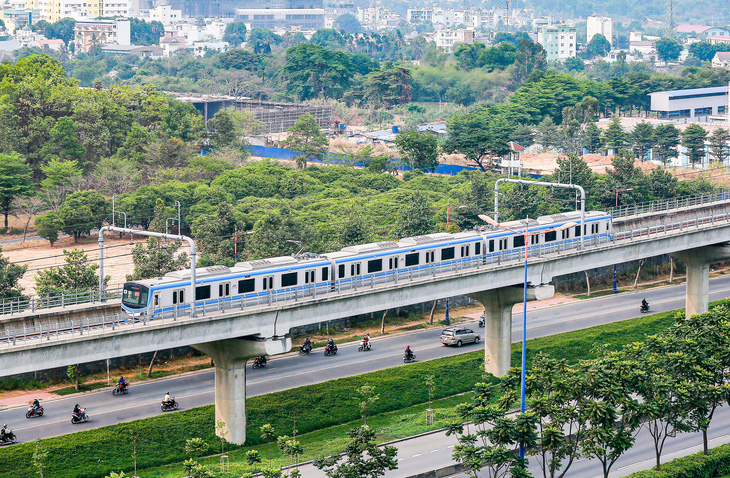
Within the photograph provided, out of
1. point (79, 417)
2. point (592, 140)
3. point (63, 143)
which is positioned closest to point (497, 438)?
point (79, 417)

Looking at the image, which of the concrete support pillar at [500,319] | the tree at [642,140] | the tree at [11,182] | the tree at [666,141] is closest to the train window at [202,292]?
the concrete support pillar at [500,319]

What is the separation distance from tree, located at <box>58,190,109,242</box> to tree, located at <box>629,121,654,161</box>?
79.8 metres

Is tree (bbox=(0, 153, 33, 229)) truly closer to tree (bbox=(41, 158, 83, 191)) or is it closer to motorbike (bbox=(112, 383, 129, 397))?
tree (bbox=(41, 158, 83, 191))

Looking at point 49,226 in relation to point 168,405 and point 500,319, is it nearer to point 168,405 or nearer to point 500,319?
point 168,405

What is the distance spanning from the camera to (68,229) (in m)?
101

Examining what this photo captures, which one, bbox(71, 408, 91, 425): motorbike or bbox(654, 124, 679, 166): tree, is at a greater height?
bbox(654, 124, 679, 166): tree

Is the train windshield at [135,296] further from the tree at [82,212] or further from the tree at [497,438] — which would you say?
the tree at [82,212]

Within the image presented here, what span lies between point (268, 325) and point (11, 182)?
60.2 metres

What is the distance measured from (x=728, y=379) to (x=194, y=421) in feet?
92.6

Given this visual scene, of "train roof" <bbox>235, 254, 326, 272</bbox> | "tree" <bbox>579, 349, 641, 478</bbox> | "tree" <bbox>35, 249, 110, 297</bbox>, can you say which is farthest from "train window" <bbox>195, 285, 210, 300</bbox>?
"tree" <bbox>579, 349, 641, 478</bbox>

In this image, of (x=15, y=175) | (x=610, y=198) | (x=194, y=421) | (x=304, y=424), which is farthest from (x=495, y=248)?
(x=15, y=175)

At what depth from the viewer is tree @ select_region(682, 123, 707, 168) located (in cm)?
14438

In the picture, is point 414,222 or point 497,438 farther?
point 414,222

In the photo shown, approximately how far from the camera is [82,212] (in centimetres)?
10106
